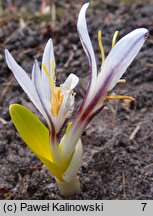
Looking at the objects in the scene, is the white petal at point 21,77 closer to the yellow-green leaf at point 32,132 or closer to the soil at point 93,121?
the yellow-green leaf at point 32,132

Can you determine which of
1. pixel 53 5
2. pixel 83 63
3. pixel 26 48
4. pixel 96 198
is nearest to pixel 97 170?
pixel 96 198

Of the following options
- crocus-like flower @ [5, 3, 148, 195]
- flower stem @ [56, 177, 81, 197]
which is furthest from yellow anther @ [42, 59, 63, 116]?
flower stem @ [56, 177, 81, 197]

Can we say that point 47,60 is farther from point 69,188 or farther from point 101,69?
point 69,188

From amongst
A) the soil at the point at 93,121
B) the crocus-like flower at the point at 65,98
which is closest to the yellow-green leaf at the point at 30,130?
the crocus-like flower at the point at 65,98

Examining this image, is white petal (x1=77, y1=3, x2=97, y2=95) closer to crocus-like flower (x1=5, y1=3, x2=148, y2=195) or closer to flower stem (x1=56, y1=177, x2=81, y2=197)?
crocus-like flower (x1=5, y1=3, x2=148, y2=195)

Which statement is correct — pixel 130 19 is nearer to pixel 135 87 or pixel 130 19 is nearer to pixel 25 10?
pixel 135 87

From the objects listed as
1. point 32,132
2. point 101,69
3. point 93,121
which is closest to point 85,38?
point 101,69
